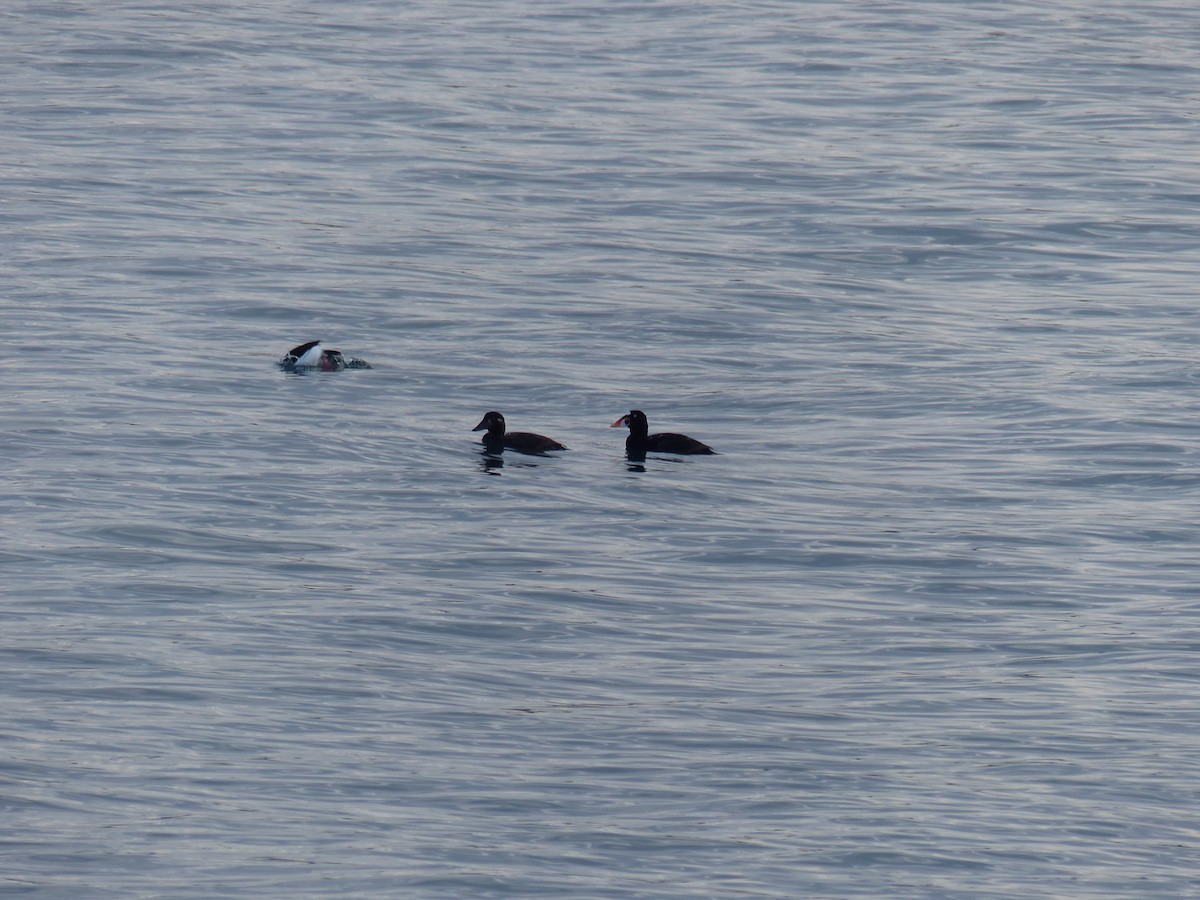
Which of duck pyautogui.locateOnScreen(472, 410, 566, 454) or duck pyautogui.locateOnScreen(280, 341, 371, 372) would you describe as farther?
duck pyautogui.locateOnScreen(280, 341, 371, 372)

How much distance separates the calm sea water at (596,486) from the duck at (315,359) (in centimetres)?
23

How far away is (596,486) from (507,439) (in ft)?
3.64

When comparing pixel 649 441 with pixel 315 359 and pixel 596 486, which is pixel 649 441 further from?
pixel 315 359

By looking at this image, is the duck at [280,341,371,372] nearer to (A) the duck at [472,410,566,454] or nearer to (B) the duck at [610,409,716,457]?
(A) the duck at [472,410,566,454]

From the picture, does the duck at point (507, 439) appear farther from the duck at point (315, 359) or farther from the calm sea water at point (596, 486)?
the duck at point (315, 359)

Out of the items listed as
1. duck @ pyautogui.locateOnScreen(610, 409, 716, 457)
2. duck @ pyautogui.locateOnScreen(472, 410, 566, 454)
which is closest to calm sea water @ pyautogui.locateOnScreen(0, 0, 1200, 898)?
duck @ pyautogui.locateOnScreen(472, 410, 566, 454)

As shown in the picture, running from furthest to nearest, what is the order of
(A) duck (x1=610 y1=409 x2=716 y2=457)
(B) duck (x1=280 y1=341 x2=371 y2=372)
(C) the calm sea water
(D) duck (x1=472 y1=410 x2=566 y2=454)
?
(B) duck (x1=280 y1=341 x2=371 y2=372)
(A) duck (x1=610 y1=409 x2=716 y2=457)
(D) duck (x1=472 y1=410 x2=566 y2=454)
(C) the calm sea water

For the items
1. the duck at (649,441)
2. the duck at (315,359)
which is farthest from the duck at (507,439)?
the duck at (315,359)

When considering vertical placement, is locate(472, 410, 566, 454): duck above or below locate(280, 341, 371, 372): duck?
below

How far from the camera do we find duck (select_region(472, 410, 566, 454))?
64.4 feet

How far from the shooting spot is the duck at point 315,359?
21875mm

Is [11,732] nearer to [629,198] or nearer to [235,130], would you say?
[629,198]

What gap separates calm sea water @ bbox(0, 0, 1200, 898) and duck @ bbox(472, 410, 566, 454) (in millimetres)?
153

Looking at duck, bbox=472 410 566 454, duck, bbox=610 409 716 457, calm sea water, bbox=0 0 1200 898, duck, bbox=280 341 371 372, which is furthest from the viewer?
duck, bbox=280 341 371 372
